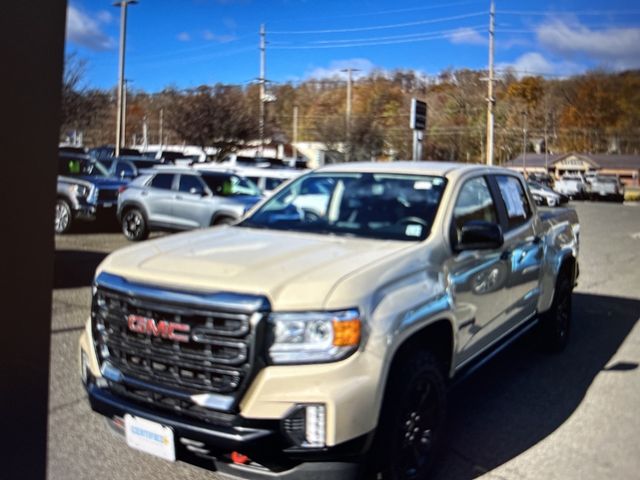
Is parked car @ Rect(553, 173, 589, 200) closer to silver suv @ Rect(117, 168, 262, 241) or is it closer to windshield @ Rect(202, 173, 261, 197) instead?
windshield @ Rect(202, 173, 261, 197)

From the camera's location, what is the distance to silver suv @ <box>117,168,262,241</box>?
38.5ft

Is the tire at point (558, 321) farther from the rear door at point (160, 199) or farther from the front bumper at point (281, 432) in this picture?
the rear door at point (160, 199)

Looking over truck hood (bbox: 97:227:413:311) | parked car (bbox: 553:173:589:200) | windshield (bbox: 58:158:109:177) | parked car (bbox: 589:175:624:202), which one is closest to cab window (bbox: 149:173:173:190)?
windshield (bbox: 58:158:109:177)

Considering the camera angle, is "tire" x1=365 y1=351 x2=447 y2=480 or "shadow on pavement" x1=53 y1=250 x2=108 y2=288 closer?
"tire" x1=365 y1=351 x2=447 y2=480

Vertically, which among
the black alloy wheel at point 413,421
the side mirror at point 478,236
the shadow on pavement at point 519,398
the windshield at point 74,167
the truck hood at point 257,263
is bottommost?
the shadow on pavement at point 519,398

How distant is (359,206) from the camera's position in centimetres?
389

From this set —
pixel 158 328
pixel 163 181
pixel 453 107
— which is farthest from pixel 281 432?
pixel 163 181

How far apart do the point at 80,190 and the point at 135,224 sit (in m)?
8.90

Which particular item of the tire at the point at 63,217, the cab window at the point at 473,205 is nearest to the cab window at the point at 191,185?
the cab window at the point at 473,205

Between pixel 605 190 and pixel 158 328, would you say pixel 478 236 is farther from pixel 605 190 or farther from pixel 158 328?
pixel 605 190

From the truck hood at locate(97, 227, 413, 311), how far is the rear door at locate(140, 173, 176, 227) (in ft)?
29.2

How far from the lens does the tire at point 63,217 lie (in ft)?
9.91

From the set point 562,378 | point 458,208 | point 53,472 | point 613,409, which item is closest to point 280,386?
point 53,472

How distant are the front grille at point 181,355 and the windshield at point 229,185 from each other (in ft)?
30.8
